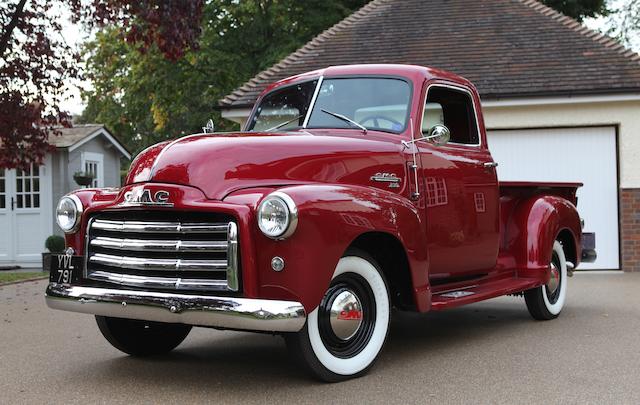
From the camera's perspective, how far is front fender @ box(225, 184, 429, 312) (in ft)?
13.5

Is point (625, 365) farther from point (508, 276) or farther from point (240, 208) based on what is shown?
point (240, 208)

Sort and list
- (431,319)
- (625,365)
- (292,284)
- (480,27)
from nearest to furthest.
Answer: (292,284)
(625,365)
(431,319)
(480,27)

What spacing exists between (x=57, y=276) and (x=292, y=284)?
159 cm

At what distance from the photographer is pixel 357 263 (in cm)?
457

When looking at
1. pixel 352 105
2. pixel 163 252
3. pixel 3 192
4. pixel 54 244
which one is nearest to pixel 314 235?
pixel 163 252

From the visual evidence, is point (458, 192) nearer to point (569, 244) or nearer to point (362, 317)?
point (362, 317)

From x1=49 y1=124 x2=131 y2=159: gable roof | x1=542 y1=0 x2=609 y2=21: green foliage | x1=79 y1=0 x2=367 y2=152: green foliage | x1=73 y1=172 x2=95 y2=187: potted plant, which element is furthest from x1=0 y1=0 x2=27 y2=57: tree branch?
x1=542 y1=0 x2=609 y2=21: green foliage

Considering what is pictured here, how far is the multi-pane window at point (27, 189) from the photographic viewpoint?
17.5 m

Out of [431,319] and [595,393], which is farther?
[431,319]

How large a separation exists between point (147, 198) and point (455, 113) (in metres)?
Result: 2.95

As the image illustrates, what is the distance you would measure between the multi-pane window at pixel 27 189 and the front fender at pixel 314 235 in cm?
1452

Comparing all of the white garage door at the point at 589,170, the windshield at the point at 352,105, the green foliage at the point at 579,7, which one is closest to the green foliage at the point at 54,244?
the white garage door at the point at 589,170

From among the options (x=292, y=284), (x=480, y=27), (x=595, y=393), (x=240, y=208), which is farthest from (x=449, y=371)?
Answer: (x=480, y=27)

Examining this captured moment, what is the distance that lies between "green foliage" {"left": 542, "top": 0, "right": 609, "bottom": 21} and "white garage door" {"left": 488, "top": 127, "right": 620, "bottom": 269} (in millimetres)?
12099
